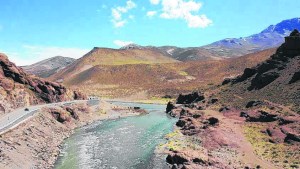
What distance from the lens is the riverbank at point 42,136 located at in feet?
176

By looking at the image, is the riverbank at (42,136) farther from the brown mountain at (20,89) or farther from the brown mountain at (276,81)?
the brown mountain at (276,81)

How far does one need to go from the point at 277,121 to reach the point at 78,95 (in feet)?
255

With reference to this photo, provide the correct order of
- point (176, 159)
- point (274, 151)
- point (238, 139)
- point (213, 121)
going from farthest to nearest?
point (213, 121) → point (238, 139) → point (274, 151) → point (176, 159)

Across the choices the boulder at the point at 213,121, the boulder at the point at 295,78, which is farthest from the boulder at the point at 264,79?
the boulder at the point at 213,121

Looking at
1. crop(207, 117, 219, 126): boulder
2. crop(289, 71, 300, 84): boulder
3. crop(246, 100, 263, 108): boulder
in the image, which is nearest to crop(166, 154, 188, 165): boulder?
crop(207, 117, 219, 126): boulder

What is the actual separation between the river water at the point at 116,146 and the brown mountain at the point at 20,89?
16.4 m

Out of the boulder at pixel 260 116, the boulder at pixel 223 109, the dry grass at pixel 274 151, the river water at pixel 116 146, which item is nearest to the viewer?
the dry grass at pixel 274 151

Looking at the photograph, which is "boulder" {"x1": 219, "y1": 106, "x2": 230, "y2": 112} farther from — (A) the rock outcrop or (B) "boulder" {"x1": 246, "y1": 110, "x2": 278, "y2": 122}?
(B) "boulder" {"x1": 246, "y1": 110, "x2": 278, "y2": 122}

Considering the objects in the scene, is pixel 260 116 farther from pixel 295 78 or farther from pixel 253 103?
pixel 295 78

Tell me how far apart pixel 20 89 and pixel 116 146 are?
37.9 m

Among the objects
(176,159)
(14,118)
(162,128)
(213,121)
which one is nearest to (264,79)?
(213,121)

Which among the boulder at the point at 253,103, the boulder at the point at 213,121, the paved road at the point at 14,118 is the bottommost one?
the boulder at the point at 213,121

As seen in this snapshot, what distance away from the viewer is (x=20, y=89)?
95.6m

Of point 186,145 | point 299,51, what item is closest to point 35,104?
point 186,145
